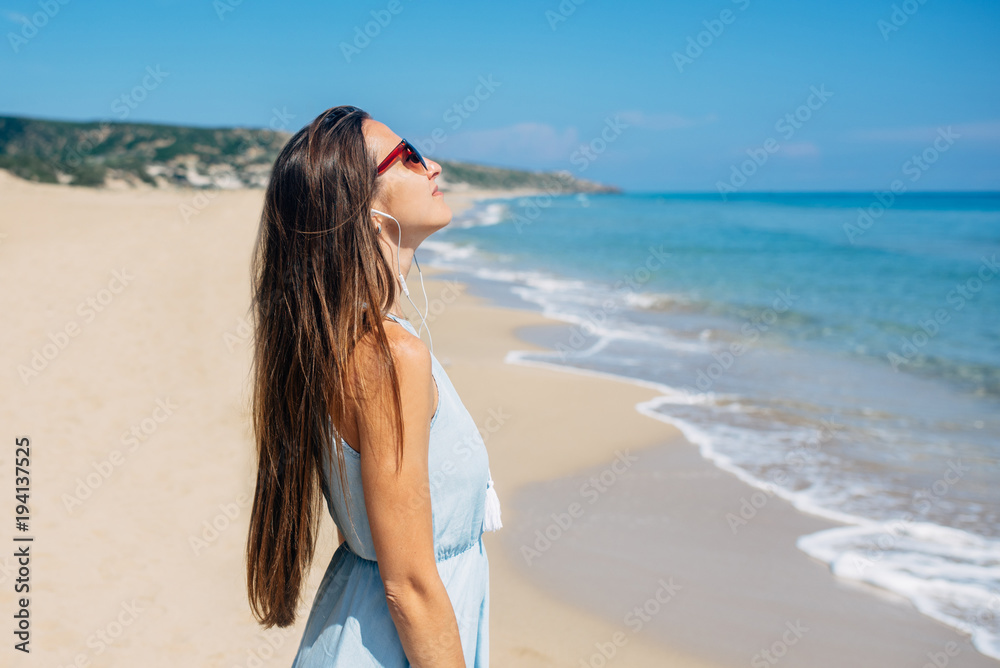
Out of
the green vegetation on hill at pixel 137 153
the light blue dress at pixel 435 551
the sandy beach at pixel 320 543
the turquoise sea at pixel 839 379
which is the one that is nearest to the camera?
the light blue dress at pixel 435 551

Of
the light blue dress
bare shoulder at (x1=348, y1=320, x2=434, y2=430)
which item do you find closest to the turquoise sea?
the light blue dress

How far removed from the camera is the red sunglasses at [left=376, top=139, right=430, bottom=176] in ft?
4.73

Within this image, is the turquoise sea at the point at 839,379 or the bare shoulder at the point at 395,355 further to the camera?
the turquoise sea at the point at 839,379

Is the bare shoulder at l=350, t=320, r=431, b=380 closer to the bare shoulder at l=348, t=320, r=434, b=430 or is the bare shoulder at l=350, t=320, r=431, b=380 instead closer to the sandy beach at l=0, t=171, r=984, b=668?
the bare shoulder at l=348, t=320, r=434, b=430

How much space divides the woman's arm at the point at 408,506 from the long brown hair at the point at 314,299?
2 centimetres

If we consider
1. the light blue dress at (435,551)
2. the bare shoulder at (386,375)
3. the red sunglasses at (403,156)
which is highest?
the red sunglasses at (403,156)

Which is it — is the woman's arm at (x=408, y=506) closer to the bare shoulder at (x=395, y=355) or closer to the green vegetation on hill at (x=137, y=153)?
the bare shoulder at (x=395, y=355)

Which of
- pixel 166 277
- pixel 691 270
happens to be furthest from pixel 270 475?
pixel 691 270

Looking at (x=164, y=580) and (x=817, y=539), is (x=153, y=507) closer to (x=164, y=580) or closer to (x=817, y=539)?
(x=164, y=580)

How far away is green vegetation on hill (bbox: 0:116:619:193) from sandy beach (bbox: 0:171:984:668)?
36.5 metres

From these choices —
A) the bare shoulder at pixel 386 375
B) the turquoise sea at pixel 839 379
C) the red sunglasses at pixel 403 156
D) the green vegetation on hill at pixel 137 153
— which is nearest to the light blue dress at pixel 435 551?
the bare shoulder at pixel 386 375

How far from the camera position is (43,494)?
450 centimetres

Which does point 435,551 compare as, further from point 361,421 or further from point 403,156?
point 403,156

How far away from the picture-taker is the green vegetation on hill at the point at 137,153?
133 feet
